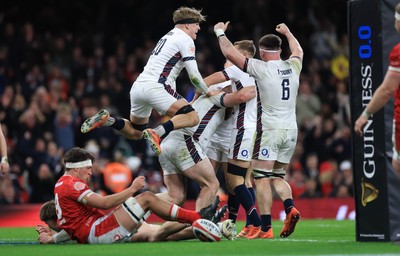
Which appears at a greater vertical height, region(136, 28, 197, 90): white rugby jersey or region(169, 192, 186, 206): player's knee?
region(136, 28, 197, 90): white rugby jersey

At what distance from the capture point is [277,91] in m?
13.1

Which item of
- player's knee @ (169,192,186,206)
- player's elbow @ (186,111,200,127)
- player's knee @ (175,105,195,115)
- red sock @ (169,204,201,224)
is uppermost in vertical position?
player's knee @ (175,105,195,115)

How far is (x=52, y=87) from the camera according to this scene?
22.2 metres

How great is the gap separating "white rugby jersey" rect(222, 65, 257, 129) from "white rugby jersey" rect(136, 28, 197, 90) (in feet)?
2.82

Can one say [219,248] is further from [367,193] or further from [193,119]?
[193,119]

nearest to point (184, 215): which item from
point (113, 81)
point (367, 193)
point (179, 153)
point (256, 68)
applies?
point (179, 153)

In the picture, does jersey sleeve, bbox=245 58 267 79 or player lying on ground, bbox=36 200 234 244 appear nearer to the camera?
player lying on ground, bbox=36 200 234 244

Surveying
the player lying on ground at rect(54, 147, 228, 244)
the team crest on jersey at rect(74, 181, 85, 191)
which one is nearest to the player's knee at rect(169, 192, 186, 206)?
the player lying on ground at rect(54, 147, 228, 244)

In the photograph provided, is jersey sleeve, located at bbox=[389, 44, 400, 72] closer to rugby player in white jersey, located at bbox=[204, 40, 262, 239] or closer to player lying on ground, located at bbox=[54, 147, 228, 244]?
player lying on ground, located at bbox=[54, 147, 228, 244]

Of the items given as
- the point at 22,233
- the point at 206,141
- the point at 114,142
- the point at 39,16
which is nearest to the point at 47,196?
the point at 114,142

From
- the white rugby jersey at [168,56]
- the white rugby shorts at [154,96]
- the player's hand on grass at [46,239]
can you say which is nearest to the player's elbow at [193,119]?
the white rugby shorts at [154,96]

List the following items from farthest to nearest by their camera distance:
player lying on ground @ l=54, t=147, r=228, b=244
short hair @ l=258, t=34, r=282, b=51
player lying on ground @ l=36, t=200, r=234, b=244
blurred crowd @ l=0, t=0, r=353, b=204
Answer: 1. blurred crowd @ l=0, t=0, r=353, b=204
2. short hair @ l=258, t=34, r=282, b=51
3. player lying on ground @ l=36, t=200, r=234, b=244
4. player lying on ground @ l=54, t=147, r=228, b=244

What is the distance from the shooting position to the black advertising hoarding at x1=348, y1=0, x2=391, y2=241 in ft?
37.1

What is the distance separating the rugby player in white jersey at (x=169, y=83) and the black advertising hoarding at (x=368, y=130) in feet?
6.91
